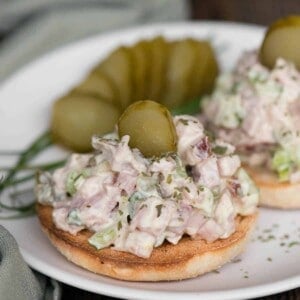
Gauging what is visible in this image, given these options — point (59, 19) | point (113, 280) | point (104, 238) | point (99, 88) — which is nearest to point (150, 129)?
point (104, 238)

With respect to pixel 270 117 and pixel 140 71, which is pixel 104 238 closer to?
pixel 270 117

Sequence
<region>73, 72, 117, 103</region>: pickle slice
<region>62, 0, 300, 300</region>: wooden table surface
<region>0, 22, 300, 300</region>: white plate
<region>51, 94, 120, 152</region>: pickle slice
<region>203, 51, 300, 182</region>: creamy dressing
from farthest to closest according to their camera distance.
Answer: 1. <region>62, 0, 300, 300</region>: wooden table surface
2. <region>73, 72, 117, 103</region>: pickle slice
3. <region>51, 94, 120, 152</region>: pickle slice
4. <region>203, 51, 300, 182</region>: creamy dressing
5. <region>0, 22, 300, 300</region>: white plate

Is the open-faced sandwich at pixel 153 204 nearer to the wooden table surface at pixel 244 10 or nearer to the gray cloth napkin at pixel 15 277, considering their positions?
the gray cloth napkin at pixel 15 277

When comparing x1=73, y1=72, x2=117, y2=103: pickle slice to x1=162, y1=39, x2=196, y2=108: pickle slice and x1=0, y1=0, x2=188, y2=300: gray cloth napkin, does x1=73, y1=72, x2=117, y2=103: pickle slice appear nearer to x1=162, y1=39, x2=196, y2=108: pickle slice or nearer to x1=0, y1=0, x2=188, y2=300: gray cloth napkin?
x1=162, y1=39, x2=196, y2=108: pickle slice

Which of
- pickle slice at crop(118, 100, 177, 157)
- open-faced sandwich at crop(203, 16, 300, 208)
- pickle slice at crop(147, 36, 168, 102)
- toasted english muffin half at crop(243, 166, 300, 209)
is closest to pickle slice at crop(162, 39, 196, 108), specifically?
pickle slice at crop(147, 36, 168, 102)

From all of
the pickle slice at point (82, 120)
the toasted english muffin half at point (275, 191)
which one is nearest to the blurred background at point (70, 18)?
the pickle slice at point (82, 120)
